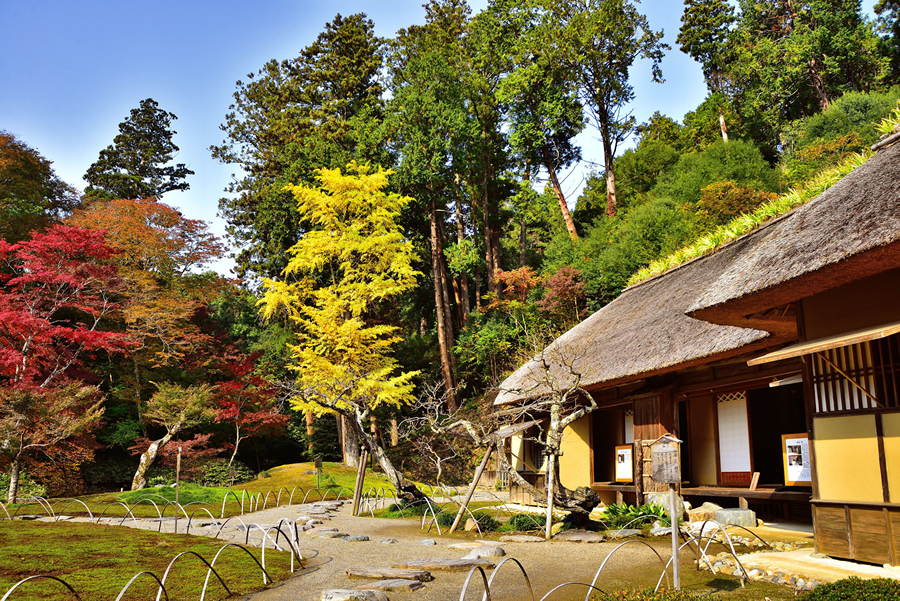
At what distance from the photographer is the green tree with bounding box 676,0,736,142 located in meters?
29.5

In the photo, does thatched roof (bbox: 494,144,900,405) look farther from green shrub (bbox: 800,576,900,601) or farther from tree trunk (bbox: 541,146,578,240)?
tree trunk (bbox: 541,146,578,240)

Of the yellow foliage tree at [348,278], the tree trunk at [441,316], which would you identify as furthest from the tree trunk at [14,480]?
the tree trunk at [441,316]

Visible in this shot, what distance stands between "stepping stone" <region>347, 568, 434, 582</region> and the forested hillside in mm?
6638

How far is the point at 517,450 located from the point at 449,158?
1310cm

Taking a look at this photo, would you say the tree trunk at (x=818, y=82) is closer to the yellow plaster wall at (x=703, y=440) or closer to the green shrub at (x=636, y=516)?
the yellow plaster wall at (x=703, y=440)

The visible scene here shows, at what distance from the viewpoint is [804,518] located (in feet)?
32.2

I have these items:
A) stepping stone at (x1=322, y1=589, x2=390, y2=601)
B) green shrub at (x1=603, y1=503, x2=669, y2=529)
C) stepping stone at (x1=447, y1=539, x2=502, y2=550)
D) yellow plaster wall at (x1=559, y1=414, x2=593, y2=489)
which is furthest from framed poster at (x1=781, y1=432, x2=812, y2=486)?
stepping stone at (x1=322, y1=589, x2=390, y2=601)

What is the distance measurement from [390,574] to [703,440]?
24.8 feet

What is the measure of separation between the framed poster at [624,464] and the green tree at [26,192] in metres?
21.2

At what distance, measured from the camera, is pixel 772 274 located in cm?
628

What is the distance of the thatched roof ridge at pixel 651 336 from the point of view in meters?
9.09

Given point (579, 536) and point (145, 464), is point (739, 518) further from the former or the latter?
point (145, 464)

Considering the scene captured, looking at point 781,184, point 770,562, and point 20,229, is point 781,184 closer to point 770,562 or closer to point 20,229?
point 770,562

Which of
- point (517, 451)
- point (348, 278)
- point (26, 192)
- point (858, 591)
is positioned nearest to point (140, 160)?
point (26, 192)
